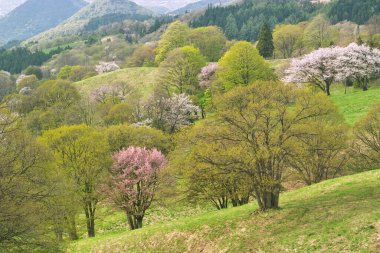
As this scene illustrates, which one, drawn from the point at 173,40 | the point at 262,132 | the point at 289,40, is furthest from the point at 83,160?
the point at 289,40

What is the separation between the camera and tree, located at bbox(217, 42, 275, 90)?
72750 millimetres

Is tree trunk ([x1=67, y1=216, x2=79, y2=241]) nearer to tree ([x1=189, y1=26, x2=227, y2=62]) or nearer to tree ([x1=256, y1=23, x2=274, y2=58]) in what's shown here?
tree ([x1=256, y1=23, x2=274, y2=58])

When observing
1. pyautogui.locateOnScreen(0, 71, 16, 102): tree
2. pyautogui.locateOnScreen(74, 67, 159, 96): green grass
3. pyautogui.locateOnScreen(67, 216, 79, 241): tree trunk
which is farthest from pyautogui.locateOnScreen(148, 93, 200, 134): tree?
pyautogui.locateOnScreen(0, 71, 16, 102): tree

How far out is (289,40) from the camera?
119688mm

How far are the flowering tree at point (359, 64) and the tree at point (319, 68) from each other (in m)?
1.12

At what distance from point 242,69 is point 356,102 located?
21841mm

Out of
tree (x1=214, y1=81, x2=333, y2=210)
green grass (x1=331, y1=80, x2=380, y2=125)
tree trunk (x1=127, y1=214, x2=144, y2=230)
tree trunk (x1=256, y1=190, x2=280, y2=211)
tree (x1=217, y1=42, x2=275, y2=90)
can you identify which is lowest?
tree trunk (x1=127, y1=214, x2=144, y2=230)

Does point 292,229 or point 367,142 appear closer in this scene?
point 292,229

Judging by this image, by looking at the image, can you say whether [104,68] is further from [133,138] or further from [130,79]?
[133,138]

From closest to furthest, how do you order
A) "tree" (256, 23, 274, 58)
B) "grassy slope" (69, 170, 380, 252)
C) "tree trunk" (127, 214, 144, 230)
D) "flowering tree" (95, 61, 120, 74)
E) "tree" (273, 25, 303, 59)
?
1. "grassy slope" (69, 170, 380, 252)
2. "tree trunk" (127, 214, 144, 230)
3. "tree" (256, 23, 274, 58)
4. "tree" (273, 25, 303, 59)
5. "flowering tree" (95, 61, 120, 74)

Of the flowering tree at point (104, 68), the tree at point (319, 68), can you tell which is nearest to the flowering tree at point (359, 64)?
the tree at point (319, 68)

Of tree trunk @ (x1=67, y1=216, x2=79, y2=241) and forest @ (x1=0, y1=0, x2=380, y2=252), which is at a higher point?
forest @ (x1=0, y1=0, x2=380, y2=252)

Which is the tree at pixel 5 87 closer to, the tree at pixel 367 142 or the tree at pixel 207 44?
the tree at pixel 207 44

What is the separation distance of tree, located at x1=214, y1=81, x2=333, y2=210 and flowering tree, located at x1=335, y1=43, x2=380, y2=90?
48790 mm
